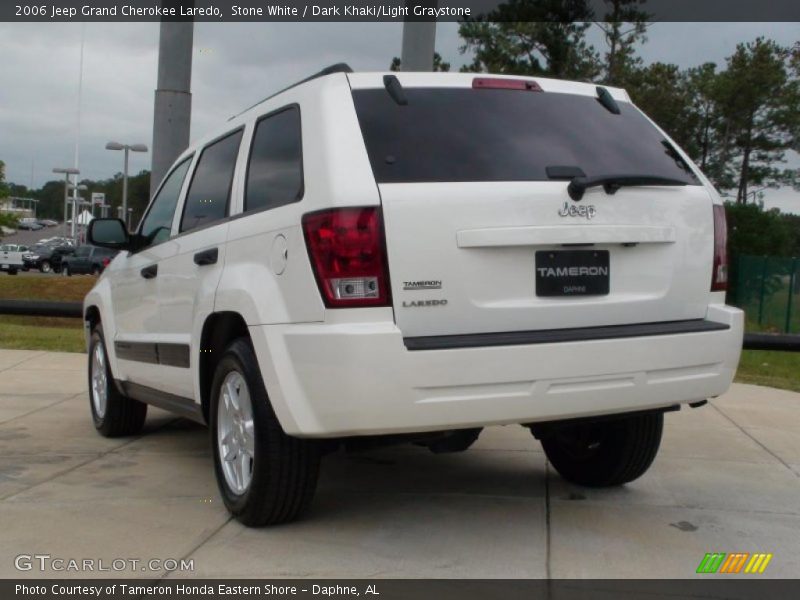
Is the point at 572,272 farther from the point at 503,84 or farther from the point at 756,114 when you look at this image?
the point at 756,114

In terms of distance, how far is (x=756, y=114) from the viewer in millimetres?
43094

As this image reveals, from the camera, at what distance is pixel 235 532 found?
475 cm

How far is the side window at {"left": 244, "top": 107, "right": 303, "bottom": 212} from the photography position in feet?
15.0

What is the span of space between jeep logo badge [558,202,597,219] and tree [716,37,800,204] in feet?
120

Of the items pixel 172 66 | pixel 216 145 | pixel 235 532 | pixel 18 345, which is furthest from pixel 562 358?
pixel 18 345

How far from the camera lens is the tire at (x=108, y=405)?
722 centimetres

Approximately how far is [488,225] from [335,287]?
669 mm

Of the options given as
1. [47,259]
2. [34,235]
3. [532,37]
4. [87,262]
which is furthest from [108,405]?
[34,235]

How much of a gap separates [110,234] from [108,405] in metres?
1.30

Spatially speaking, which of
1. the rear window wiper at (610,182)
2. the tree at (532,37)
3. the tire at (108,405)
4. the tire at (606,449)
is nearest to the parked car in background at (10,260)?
the tree at (532,37)

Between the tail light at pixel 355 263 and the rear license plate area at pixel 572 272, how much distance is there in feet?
2.25

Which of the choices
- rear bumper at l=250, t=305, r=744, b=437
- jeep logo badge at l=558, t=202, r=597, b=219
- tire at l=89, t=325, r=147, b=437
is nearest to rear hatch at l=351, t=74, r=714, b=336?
jeep logo badge at l=558, t=202, r=597, b=219

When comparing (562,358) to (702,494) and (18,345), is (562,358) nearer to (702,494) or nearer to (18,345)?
(702,494)

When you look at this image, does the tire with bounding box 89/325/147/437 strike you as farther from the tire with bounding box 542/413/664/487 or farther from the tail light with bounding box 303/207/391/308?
the tail light with bounding box 303/207/391/308
